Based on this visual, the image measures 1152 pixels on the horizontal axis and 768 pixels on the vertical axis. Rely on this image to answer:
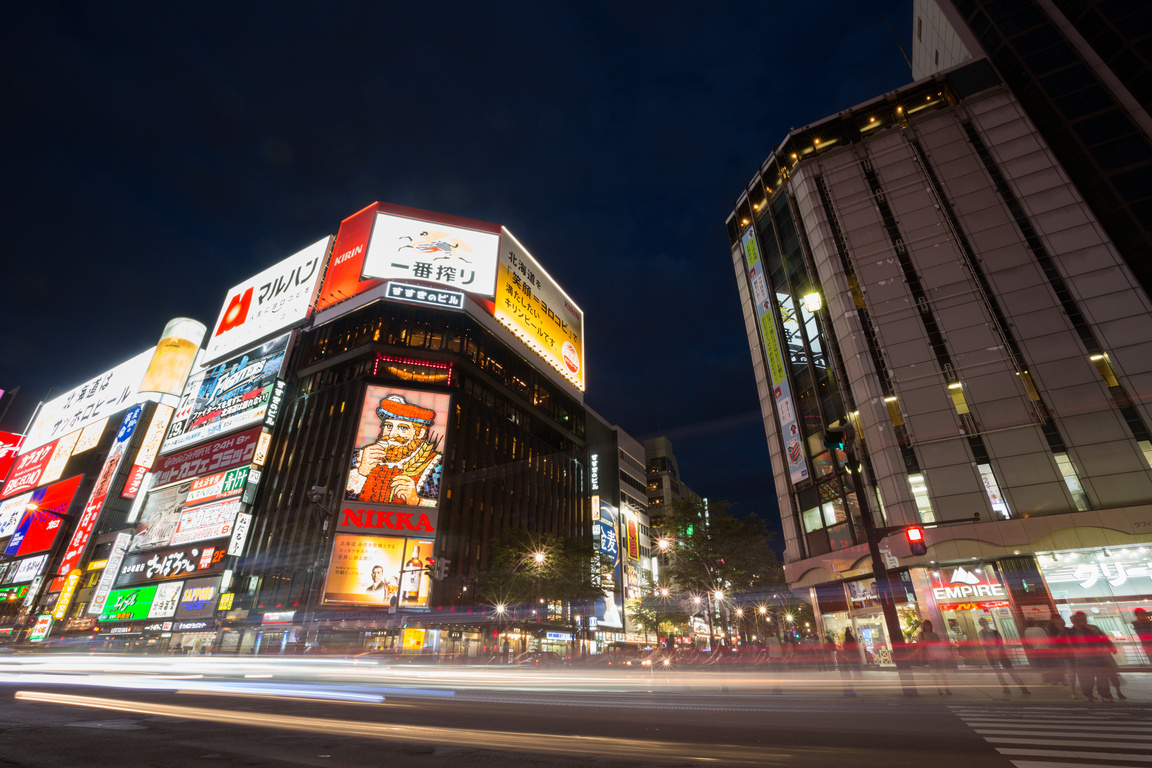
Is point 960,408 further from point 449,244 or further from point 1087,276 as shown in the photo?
point 449,244

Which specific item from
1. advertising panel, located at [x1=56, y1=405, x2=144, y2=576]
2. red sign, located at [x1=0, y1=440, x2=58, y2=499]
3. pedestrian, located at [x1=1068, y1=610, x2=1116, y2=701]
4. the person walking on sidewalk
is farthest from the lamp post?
red sign, located at [x1=0, y1=440, x2=58, y2=499]

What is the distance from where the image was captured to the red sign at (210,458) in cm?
5247

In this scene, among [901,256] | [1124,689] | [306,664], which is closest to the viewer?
[1124,689]

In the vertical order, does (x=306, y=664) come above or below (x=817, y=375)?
below

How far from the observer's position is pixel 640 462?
3617 inches

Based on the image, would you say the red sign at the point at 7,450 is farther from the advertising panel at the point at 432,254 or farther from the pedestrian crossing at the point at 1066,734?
the pedestrian crossing at the point at 1066,734

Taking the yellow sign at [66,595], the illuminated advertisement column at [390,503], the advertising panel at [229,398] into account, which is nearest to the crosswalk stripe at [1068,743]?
the illuminated advertisement column at [390,503]

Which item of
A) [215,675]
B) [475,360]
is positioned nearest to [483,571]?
[475,360]

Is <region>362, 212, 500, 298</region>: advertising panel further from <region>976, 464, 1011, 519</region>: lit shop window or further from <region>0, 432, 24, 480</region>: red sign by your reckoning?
<region>0, 432, 24, 480</region>: red sign

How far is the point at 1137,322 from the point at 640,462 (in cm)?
7058

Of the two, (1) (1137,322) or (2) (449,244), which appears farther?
(2) (449,244)

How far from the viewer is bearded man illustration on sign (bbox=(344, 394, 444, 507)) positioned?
44.6 meters

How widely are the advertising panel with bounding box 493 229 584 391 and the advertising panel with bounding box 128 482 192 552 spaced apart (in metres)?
38.4

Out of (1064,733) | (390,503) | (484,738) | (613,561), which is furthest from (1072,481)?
(390,503)
